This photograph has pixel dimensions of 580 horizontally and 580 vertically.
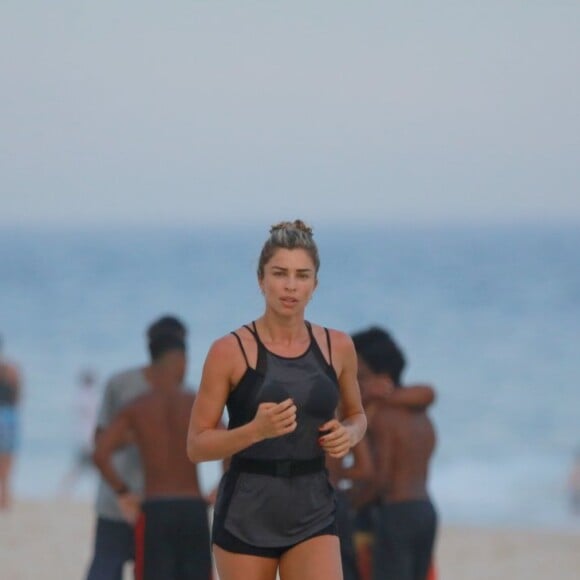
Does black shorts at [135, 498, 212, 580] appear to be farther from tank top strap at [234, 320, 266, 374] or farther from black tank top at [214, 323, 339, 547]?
tank top strap at [234, 320, 266, 374]

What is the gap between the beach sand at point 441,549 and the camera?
13.0 meters

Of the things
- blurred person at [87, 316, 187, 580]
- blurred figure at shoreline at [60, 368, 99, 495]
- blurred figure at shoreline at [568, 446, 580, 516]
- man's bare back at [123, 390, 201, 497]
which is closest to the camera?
man's bare back at [123, 390, 201, 497]

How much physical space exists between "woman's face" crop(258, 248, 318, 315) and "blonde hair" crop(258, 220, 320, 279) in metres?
0.01

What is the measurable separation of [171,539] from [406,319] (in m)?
43.6

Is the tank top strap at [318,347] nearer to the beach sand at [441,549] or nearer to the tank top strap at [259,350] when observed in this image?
the tank top strap at [259,350]

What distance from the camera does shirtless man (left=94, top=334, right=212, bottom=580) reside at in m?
7.72

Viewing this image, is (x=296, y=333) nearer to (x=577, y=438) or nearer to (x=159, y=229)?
(x=577, y=438)

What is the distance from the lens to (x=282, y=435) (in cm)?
525

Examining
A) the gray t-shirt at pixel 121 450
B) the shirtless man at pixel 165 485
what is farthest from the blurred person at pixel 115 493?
the shirtless man at pixel 165 485

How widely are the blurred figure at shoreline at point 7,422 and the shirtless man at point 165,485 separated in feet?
29.8

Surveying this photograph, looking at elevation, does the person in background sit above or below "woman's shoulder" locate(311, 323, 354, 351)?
below

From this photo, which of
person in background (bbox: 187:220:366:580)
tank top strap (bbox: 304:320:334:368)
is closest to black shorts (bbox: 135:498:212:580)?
person in background (bbox: 187:220:366:580)

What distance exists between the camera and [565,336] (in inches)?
1921

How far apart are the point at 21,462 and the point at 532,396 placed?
39.8 ft
